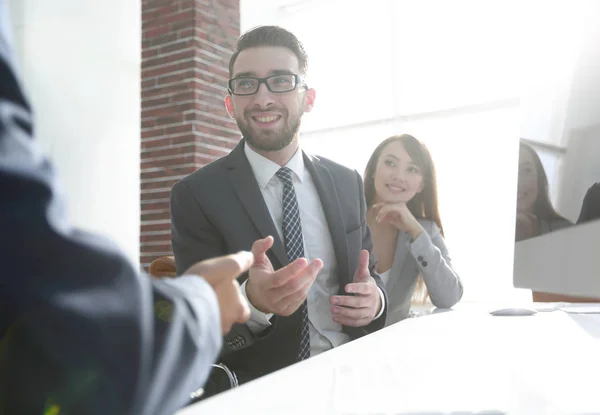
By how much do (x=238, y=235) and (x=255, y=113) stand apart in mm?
268

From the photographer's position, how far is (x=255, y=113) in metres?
0.96

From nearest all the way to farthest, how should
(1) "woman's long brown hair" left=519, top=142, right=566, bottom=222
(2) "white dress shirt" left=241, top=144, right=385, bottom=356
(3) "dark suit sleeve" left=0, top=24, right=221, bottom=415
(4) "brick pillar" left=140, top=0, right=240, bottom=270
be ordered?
(3) "dark suit sleeve" left=0, top=24, right=221, bottom=415, (1) "woman's long brown hair" left=519, top=142, right=566, bottom=222, (2) "white dress shirt" left=241, top=144, right=385, bottom=356, (4) "brick pillar" left=140, top=0, right=240, bottom=270

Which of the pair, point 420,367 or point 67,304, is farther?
point 420,367

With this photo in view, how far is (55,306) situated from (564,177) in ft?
1.78

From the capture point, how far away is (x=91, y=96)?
256 centimetres

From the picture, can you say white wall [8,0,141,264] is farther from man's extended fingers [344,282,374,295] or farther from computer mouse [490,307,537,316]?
computer mouse [490,307,537,316]

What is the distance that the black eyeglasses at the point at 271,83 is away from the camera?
0.93 m

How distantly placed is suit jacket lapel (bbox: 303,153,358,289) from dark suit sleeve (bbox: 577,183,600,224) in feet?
1.50

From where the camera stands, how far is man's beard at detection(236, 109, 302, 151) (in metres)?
0.94

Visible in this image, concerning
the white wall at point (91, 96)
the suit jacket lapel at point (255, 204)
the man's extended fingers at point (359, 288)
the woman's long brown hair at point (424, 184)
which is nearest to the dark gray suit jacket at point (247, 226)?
the suit jacket lapel at point (255, 204)

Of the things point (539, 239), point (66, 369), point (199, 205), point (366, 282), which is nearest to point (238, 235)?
point (199, 205)

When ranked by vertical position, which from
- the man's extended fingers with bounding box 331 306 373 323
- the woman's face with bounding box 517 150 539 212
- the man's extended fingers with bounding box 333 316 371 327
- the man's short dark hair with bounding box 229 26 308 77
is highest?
the man's short dark hair with bounding box 229 26 308 77

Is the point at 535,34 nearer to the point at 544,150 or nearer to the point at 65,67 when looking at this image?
the point at 544,150

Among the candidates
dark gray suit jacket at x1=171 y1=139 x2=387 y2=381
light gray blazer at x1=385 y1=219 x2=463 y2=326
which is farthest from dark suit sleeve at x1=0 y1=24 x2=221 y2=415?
light gray blazer at x1=385 y1=219 x2=463 y2=326
